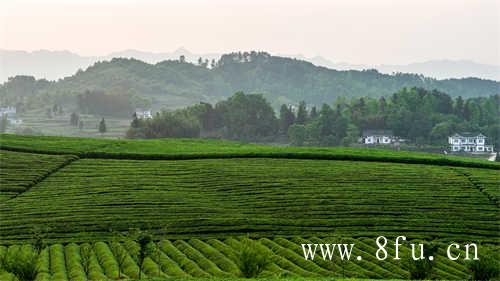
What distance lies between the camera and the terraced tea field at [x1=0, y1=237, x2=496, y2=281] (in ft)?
112

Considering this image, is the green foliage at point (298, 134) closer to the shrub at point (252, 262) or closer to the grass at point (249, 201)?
the grass at point (249, 201)

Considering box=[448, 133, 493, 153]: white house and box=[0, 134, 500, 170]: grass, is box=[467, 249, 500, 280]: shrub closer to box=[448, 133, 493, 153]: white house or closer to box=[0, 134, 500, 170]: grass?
box=[0, 134, 500, 170]: grass

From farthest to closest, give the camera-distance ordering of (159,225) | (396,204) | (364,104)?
(364,104)
(396,204)
(159,225)

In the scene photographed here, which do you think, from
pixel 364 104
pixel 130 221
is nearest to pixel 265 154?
pixel 130 221

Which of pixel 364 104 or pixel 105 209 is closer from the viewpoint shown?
pixel 105 209

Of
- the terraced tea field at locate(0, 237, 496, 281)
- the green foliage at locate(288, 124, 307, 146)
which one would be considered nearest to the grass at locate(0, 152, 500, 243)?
the terraced tea field at locate(0, 237, 496, 281)

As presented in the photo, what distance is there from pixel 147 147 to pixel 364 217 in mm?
30895

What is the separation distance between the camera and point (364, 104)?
544 ft

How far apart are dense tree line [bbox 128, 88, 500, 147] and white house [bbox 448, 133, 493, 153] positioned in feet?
11.6

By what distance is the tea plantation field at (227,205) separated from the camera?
1475 inches

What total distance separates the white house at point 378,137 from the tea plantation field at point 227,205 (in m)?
76.9

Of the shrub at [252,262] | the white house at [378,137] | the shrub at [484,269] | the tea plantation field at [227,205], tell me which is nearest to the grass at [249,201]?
the tea plantation field at [227,205]

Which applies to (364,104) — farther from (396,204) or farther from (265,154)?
(396,204)

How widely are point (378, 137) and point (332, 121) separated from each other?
31.2ft
